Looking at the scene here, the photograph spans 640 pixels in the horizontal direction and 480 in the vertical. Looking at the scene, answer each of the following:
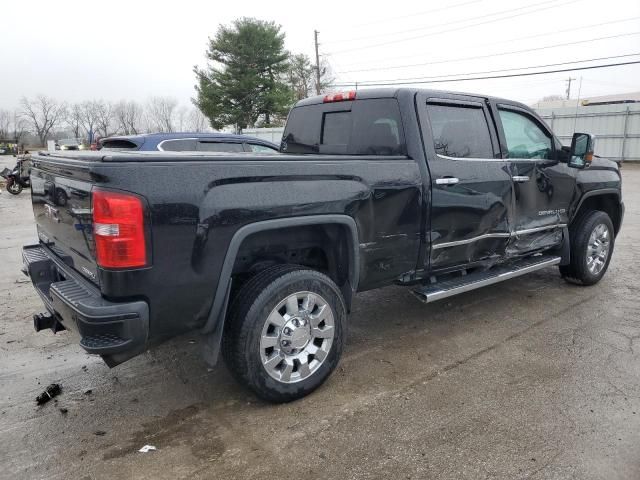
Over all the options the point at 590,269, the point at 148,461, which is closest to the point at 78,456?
the point at 148,461

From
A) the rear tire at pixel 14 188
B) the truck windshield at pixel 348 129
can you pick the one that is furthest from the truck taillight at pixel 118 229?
the rear tire at pixel 14 188

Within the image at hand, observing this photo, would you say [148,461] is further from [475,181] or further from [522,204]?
[522,204]

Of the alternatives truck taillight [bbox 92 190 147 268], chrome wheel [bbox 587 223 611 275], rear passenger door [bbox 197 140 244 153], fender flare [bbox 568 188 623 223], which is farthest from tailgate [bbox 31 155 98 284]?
chrome wheel [bbox 587 223 611 275]

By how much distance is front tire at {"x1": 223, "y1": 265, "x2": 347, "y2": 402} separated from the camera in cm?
293

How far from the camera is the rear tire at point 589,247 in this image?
5402 millimetres

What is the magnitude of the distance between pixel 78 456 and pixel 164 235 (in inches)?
→ 50.5

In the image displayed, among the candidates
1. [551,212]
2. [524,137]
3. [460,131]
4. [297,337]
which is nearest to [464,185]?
[460,131]

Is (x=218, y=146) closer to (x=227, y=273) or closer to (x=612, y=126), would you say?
(x=227, y=273)

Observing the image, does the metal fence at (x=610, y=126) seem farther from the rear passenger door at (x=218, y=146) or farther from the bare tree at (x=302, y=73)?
the bare tree at (x=302, y=73)

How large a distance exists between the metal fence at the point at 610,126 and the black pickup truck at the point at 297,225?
21.0 metres

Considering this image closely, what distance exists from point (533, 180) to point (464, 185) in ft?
3.55

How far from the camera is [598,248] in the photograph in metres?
5.61

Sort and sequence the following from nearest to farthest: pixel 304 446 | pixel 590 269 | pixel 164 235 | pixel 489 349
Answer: pixel 164 235
pixel 304 446
pixel 489 349
pixel 590 269

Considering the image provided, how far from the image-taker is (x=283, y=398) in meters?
3.12
